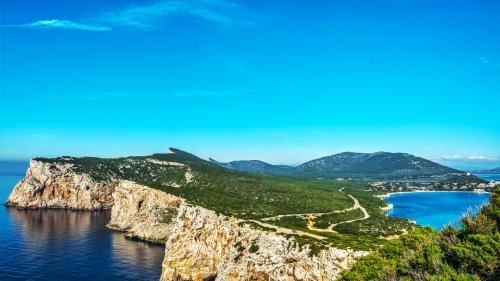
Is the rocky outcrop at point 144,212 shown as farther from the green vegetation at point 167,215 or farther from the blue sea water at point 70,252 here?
the blue sea water at point 70,252

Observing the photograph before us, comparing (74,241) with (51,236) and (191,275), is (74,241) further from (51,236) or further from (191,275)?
(191,275)

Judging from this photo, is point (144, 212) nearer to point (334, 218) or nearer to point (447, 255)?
point (334, 218)

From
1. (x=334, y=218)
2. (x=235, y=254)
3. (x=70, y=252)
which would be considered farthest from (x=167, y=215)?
(x=235, y=254)

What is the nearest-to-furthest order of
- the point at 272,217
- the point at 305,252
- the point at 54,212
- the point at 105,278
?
the point at 305,252, the point at 105,278, the point at 272,217, the point at 54,212

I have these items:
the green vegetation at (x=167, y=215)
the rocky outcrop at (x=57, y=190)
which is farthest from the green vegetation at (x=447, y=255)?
the rocky outcrop at (x=57, y=190)

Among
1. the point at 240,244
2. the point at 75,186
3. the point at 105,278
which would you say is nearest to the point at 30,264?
the point at 105,278

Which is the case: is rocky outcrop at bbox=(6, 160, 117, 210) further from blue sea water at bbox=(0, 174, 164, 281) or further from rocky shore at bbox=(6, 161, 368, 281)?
rocky shore at bbox=(6, 161, 368, 281)
